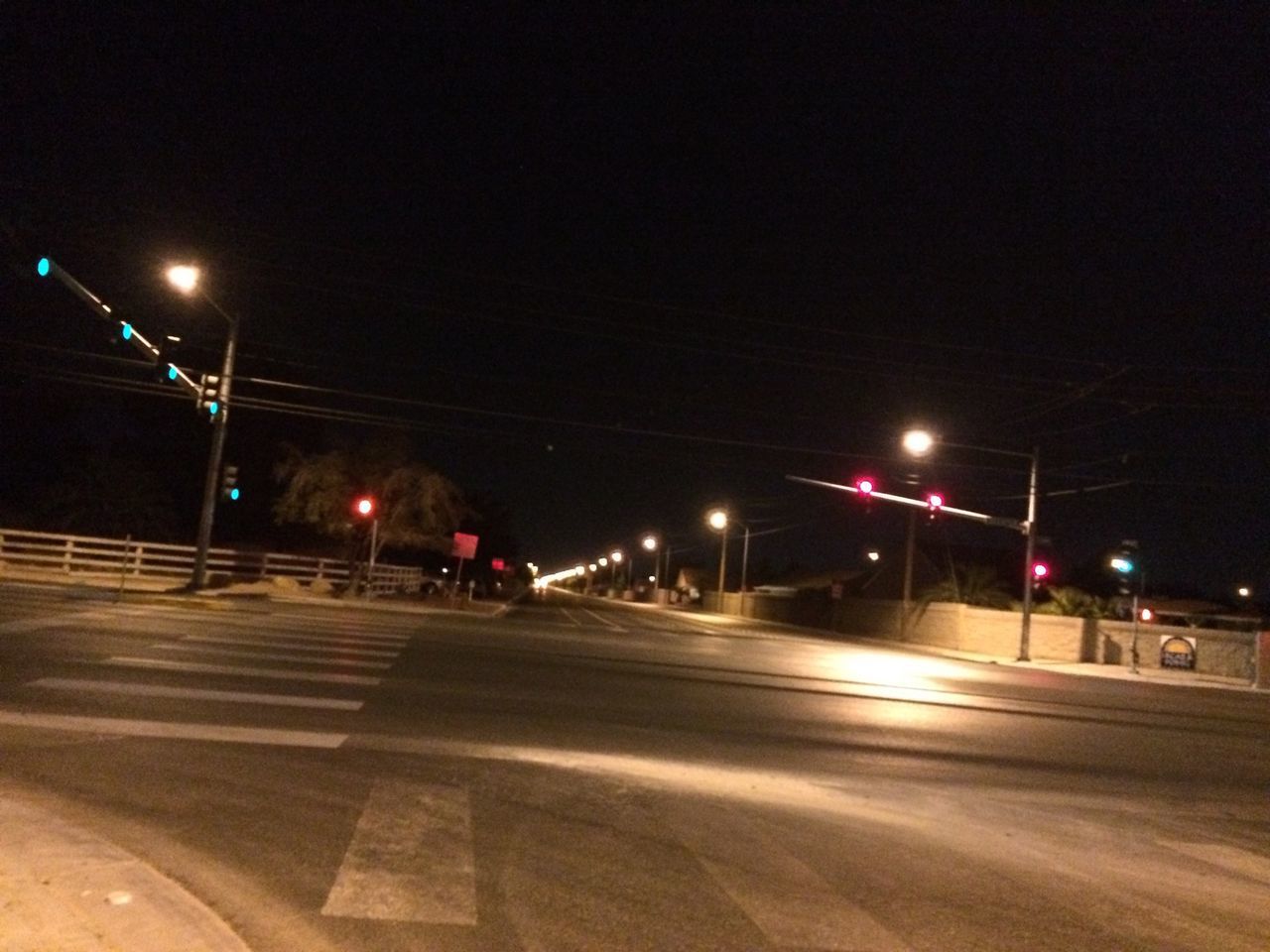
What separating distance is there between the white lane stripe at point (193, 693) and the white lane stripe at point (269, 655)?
345 cm

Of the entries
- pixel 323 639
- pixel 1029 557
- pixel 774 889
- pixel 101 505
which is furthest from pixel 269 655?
pixel 101 505

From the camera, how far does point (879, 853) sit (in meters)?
9.11

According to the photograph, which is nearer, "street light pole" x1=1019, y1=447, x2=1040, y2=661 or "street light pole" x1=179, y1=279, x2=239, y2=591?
"street light pole" x1=179, y1=279, x2=239, y2=591

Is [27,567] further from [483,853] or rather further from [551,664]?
[483,853]

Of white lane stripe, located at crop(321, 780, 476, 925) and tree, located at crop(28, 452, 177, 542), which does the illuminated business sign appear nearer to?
white lane stripe, located at crop(321, 780, 476, 925)

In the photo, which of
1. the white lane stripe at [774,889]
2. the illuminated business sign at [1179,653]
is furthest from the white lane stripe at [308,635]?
the illuminated business sign at [1179,653]

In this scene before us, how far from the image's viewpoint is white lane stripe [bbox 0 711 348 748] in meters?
11.3

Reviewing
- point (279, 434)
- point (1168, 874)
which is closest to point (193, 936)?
point (1168, 874)

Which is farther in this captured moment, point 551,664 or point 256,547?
point 256,547

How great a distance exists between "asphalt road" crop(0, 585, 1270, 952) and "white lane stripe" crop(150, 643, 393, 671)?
0.11 m

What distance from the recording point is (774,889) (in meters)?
7.88

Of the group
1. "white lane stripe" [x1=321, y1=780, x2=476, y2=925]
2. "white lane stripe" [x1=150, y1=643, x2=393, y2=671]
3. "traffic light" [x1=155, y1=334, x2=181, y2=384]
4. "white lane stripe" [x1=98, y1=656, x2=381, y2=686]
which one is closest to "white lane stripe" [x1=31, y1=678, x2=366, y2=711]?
"white lane stripe" [x1=98, y1=656, x2=381, y2=686]

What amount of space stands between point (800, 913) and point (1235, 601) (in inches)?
4628

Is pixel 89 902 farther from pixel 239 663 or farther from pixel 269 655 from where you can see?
pixel 269 655
